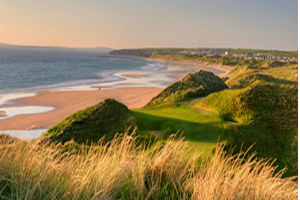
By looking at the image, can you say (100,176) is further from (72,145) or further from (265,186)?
(72,145)

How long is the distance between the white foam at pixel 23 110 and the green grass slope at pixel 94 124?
11800 mm

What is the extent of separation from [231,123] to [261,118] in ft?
4.14

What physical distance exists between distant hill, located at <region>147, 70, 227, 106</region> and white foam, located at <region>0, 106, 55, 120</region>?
35.9 ft

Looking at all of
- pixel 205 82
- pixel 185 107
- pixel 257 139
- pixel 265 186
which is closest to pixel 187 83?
pixel 205 82

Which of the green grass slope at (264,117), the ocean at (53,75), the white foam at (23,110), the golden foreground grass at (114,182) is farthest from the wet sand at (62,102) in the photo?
the golden foreground grass at (114,182)

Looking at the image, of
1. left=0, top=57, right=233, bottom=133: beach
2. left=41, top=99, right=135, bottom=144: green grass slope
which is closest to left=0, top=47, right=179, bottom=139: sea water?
left=0, top=57, right=233, bottom=133: beach

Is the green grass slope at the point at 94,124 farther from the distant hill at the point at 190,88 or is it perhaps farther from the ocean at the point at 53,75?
the ocean at the point at 53,75

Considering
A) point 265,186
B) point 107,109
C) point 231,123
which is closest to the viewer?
point 265,186

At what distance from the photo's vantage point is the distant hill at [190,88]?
1502cm

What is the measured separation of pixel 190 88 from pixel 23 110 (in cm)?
1445

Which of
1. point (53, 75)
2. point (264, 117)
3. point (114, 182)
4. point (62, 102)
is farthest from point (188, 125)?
point (53, 75)

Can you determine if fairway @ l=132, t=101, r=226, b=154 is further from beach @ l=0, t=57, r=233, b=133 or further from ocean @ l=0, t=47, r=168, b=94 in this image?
ocean @ l=0, t=47, r=168, b=94

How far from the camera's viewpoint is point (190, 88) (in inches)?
655

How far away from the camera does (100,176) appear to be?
12.4 ft
